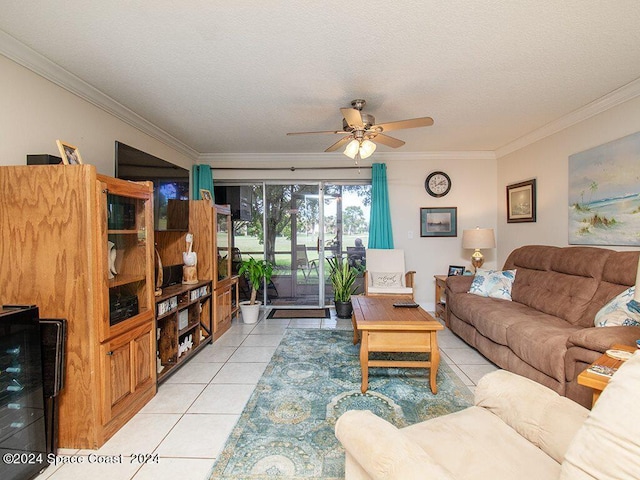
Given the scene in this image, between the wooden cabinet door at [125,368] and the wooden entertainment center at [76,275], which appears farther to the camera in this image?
the wooden cabinet door at [125,368]

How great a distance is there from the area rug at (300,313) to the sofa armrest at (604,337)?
3082 mm

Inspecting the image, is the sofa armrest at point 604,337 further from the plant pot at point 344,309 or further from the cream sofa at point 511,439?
the plant pot at point 344,309

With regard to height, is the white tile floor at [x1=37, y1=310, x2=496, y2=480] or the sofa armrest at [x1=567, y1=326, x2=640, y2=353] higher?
the sofa armrest at [x1=567, y1=326, x2=640, y2=353]

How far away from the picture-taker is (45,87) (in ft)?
7.50

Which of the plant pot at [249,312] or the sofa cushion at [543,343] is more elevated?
the sofa cushion at [543,343]

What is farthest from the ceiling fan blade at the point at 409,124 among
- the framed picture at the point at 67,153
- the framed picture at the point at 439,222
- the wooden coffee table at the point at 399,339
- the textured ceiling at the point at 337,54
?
the framed picture at the point at 439,222

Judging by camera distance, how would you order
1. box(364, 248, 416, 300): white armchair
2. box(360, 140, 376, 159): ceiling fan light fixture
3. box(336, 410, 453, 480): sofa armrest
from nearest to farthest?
box(336, 410, 453, 480): sofa armrest → box(360, 140, 376, 159): ceiling fan light fixture → box(364, 248, 416, 300): white armchair

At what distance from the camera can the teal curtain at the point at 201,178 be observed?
4828 millimetres

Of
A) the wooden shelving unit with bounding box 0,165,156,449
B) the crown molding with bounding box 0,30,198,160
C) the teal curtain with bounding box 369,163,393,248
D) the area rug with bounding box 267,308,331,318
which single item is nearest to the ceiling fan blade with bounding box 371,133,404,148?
the teal curtain with bounding box 369,163,393,248

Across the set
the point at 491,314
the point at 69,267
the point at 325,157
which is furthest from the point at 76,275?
the point at 325,157

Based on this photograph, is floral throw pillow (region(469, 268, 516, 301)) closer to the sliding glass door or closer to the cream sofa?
the sliding glass door

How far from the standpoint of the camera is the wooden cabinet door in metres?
1.86

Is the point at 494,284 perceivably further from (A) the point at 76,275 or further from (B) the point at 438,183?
(A) the point at 76,275

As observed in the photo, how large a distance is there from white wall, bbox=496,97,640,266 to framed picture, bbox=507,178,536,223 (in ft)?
0.24
